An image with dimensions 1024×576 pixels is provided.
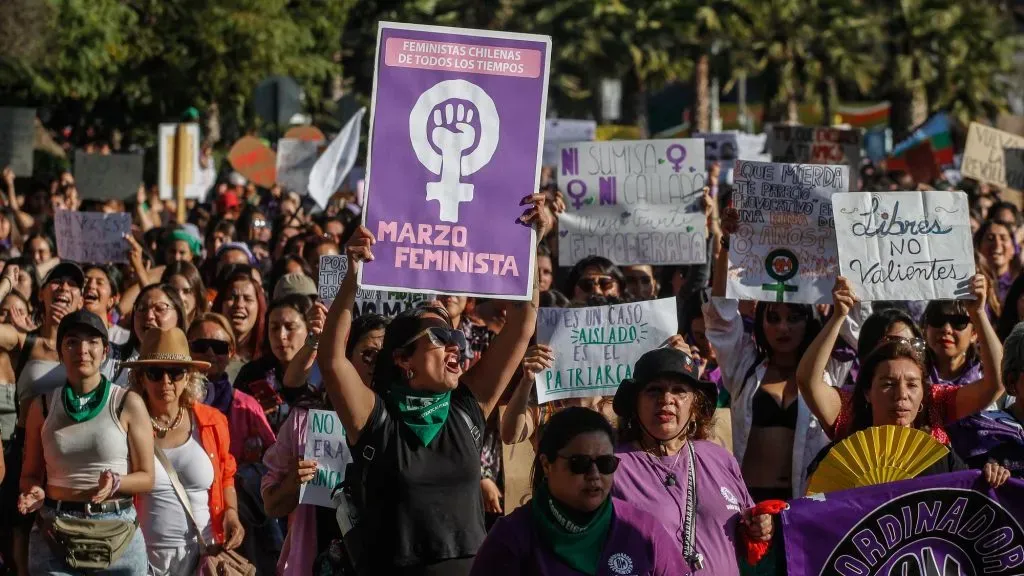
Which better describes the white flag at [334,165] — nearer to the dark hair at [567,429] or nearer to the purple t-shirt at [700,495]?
the purple t-shirt at [700,495]

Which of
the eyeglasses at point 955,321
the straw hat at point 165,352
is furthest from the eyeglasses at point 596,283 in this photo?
the straw hat at point 165,352

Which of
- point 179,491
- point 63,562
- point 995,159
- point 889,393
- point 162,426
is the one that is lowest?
point 63,562

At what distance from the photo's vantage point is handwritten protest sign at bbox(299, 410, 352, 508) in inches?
231

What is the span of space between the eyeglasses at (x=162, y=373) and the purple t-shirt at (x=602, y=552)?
2842 millimetres

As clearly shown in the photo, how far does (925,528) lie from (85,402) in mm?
3170

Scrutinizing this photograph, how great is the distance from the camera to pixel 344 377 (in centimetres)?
468

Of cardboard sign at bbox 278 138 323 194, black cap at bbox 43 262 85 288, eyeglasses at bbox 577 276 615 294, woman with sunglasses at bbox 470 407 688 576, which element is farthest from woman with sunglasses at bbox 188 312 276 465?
cardboard sign at bbox 278 138 323 194

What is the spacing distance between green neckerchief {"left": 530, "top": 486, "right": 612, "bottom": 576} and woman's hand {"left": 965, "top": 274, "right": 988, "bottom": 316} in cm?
281

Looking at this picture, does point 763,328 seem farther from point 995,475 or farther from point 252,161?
point 252,161

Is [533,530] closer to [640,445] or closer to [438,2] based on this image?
[640,445]

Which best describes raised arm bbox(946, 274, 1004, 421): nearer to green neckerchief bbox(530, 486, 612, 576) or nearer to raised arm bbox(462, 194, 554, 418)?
raised arm bbox(462, 194, 554, 418)

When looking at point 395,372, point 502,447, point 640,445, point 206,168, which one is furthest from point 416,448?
point 206,168

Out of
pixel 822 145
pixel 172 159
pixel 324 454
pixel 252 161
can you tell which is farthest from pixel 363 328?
pixel 252 161

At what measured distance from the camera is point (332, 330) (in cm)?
473
